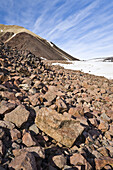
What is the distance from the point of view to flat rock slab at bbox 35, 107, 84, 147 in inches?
94.0

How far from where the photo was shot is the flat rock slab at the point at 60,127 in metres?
2.39

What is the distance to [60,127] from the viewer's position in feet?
8.02

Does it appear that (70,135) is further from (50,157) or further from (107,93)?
(107,93)

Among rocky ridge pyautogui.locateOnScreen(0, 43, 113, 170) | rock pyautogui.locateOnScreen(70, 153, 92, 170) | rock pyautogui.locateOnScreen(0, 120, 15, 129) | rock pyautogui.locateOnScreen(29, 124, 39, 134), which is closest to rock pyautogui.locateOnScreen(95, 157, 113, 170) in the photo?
rocky ridge pyautogui.locateOnScreen(0, 43, 113, 170)

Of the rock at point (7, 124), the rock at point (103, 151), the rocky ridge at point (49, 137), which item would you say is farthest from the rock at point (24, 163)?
the rock at point (103, 151)

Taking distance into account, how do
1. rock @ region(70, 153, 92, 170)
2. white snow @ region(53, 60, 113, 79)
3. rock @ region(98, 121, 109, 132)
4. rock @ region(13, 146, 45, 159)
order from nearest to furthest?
rock @ region(13, 146, 45, 159), rock @ region(70, 153, 92, 170), rock @ region(98, 121, 109, 132), white snow @ region(53, 60, 113, 79)

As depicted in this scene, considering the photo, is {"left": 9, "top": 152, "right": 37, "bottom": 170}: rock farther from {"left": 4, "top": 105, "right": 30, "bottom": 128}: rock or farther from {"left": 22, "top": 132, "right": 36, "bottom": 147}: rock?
{"left": 4, "top": 105, "right": 30, "bottom": 128}: rock

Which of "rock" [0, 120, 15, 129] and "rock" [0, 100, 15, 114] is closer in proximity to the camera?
"rock" [0, 120, 15, 129]

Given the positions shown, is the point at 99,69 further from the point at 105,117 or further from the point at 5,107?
the point at 5,107

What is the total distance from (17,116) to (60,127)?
102 centimetres

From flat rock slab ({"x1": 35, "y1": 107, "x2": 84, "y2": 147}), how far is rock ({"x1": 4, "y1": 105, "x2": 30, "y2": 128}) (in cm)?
38

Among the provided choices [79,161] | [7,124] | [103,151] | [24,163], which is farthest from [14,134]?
[103,151]

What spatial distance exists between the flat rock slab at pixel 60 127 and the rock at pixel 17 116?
0.38 m

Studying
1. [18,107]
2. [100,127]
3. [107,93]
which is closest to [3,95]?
[18,107]
